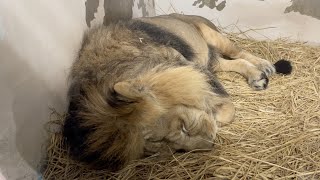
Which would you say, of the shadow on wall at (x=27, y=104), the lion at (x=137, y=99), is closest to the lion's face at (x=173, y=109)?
the lion at (x=137, y=99)

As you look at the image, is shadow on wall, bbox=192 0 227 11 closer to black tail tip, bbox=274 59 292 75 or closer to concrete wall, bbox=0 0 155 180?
black tail tip, bbox=274 59 292 75

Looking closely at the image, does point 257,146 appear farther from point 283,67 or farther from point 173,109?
point 283,67

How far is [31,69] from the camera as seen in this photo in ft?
7.95

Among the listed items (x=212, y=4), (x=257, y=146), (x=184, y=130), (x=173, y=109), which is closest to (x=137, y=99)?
(x=173, y=109)

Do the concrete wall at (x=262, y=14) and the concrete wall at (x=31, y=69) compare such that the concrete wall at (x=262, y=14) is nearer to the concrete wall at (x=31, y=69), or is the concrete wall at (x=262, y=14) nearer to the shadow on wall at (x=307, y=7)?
the shadow on wall at (x=307, y=7)

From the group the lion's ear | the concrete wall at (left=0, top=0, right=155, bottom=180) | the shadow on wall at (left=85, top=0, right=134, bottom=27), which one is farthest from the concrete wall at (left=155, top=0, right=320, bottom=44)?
the lion's ear

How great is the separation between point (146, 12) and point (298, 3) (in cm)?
131

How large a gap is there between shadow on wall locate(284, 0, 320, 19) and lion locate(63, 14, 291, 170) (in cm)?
123

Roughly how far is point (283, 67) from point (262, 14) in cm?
62

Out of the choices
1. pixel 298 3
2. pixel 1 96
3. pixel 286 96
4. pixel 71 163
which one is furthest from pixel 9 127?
pixel 298 3

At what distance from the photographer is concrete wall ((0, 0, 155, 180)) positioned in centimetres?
218

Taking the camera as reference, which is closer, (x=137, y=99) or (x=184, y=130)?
(x=137, y=99)

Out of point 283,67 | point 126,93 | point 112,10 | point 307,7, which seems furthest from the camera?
point 307,7

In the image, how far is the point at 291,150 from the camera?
9.16ft
